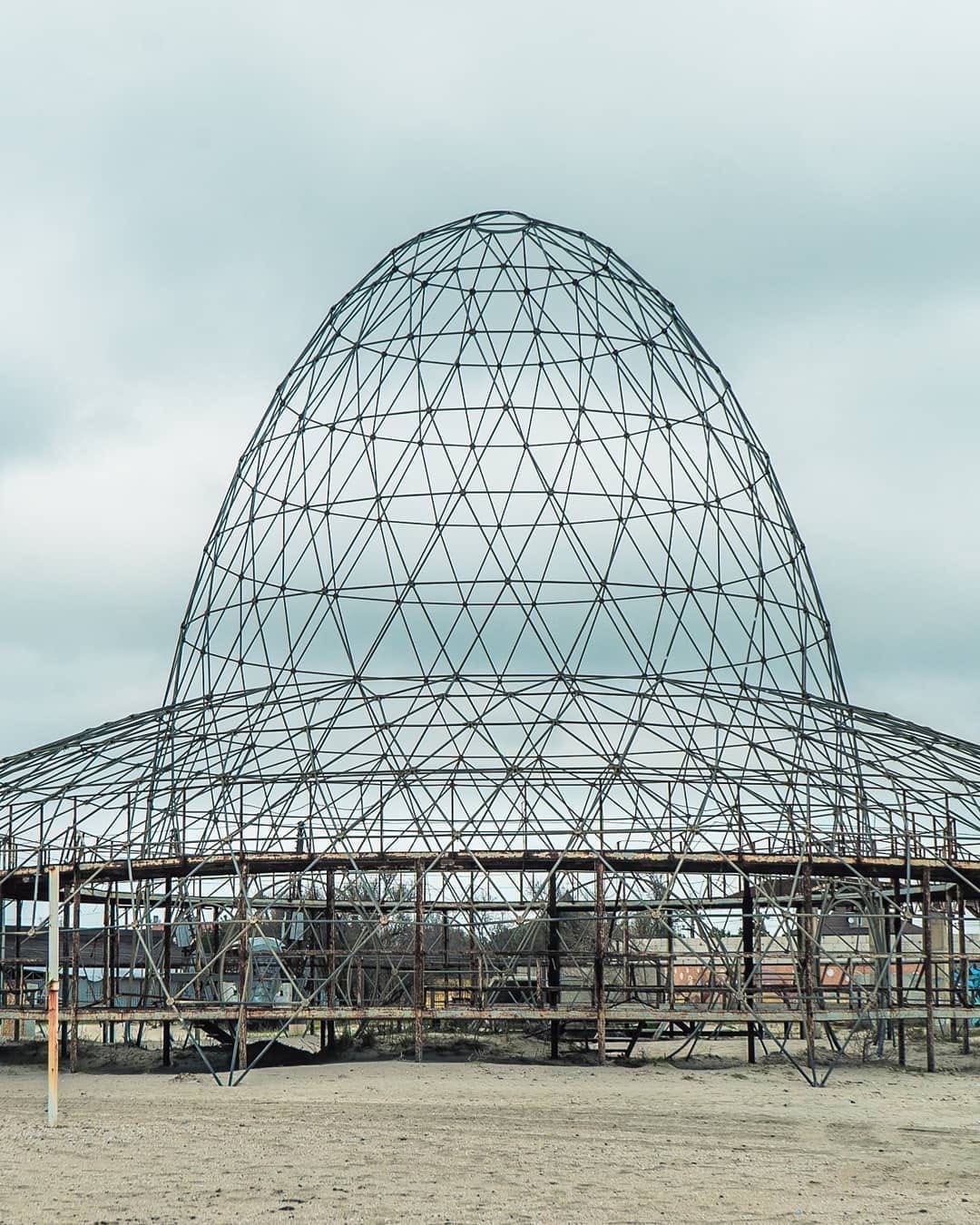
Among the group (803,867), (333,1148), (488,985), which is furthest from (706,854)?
(333,1148)

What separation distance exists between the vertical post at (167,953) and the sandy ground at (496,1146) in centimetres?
172

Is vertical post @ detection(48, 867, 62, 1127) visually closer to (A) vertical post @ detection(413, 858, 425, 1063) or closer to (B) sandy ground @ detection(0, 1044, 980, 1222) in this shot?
(B) sandy ground @ detection(0, 1044, 980, 1222)

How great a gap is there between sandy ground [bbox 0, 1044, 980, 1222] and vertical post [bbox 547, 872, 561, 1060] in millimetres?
2342

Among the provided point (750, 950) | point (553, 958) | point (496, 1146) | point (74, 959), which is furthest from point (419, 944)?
point (496, 1146)

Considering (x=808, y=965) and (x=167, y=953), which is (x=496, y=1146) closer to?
(x=808, y=965)

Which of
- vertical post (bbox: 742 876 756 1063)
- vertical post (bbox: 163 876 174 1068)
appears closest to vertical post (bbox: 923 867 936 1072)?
vertical post (bbox: 742 876 756 1063)

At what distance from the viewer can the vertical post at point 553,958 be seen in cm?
3447

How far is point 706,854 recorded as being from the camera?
3219 centimetres

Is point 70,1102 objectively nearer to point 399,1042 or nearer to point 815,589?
point 399,1042

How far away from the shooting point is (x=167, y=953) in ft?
110

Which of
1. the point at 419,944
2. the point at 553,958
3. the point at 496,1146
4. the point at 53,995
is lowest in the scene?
the point at 496,1146

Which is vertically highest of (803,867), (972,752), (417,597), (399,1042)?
(417,597)

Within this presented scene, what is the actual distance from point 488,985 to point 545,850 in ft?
9.02

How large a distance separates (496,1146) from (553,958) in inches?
559
